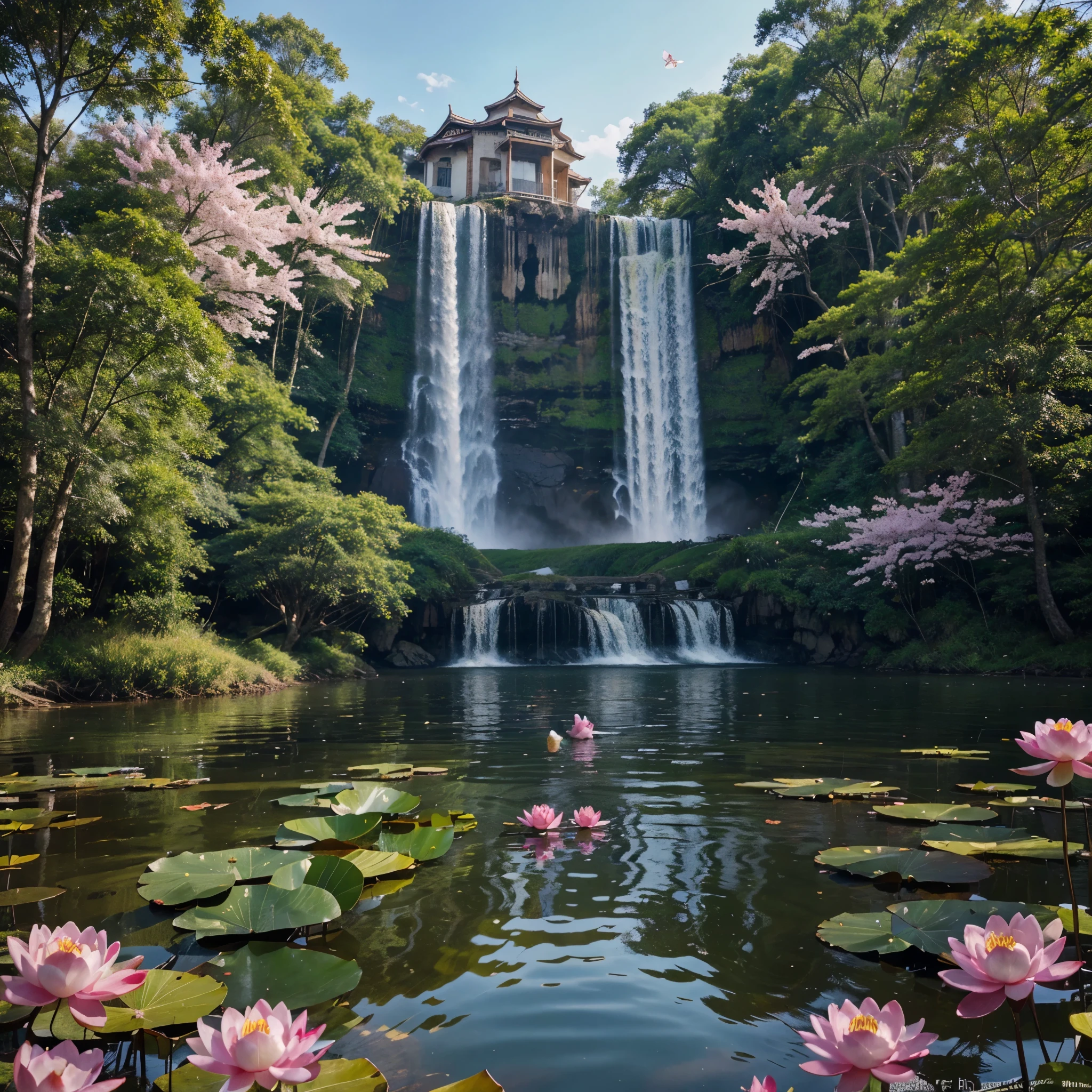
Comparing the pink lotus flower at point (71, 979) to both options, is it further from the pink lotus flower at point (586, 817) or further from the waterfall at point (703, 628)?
the waterfall at point (703, 628)

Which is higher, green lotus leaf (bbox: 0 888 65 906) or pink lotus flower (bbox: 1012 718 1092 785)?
pink lotus flower (bbox: 1012 718 1092 785)

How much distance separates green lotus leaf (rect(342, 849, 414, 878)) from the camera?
2721 millimetres

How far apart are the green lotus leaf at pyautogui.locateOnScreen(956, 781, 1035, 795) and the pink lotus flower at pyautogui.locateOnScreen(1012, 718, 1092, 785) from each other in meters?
2.50

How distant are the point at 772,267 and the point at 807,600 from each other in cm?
1374

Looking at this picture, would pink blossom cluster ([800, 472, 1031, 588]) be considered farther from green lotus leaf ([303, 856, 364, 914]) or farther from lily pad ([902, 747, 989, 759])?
green lotus leaf ([303, 856, 364, 914])

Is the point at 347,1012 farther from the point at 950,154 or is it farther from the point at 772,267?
the point at 772,267

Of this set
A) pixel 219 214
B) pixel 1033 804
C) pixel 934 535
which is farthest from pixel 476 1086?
pixel 219 214

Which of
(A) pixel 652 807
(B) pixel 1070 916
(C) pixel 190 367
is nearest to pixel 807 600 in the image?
(C) pixel 190 367

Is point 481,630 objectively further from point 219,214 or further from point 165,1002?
point 165,1002

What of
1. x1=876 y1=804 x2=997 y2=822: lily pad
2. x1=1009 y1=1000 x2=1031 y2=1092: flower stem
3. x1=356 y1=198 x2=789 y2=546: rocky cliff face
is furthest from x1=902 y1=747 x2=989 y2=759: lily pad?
x1=356 y1=198 x2=789 y2=546: rocky cliff face

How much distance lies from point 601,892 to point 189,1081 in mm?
1523

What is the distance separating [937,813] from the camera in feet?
11.4

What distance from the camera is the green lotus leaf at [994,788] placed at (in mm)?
4109

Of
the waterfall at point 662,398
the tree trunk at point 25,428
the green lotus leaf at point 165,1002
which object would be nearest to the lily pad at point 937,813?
the green lotus leaf at point 165,1002
